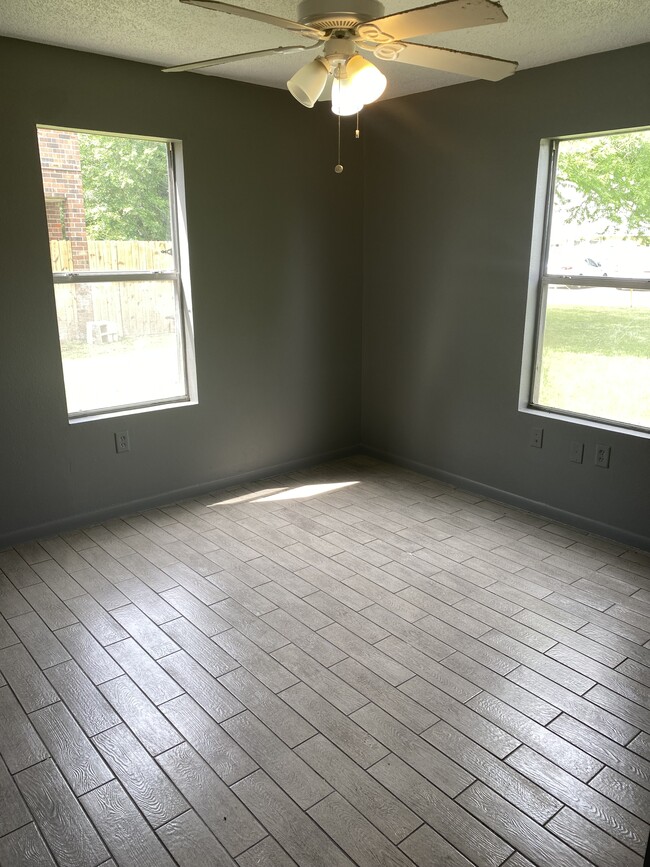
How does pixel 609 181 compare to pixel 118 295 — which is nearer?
pixel 609 181

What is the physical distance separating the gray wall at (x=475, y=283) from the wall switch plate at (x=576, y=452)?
1.2 inches

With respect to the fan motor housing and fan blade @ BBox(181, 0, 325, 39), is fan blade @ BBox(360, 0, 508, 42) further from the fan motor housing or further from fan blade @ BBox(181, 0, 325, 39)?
fan blade @ BBox(181, 0, 325, 39)

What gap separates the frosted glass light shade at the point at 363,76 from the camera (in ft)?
7.00

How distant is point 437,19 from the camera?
1800mm

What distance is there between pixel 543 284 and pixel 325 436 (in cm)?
191

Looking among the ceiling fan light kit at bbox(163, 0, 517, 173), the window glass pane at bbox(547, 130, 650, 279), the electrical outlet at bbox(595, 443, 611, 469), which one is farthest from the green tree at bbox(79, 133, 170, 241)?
the electrical outlet at bbox(595, 443, 611, 469)

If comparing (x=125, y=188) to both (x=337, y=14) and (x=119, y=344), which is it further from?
(x=337, y=14)

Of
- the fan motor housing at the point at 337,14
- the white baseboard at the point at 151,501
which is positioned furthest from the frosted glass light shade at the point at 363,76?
the white baseboard at the point at 151,501

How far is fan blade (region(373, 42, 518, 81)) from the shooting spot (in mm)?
2123

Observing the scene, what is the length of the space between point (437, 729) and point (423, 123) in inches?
142

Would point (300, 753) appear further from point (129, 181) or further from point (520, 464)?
point (129, 181)

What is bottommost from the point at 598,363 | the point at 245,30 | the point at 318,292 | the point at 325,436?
the point at 325,436

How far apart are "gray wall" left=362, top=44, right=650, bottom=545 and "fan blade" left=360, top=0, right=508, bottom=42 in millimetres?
1811

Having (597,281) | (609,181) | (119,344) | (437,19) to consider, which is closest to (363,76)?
(437,19)
